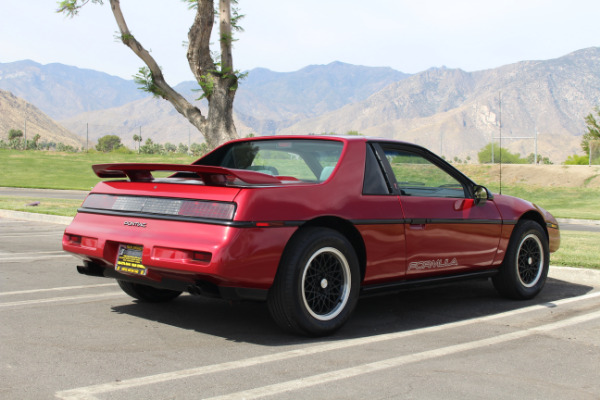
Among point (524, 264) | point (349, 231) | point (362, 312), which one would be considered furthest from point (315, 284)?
point (524, 264)

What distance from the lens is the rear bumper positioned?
15.6ft

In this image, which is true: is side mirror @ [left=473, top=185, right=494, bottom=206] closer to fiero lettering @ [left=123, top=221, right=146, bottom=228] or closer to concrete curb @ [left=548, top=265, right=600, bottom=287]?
concrete curb @ [left=548, top=265, right=600, bottom=287]

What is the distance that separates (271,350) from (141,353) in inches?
34.3

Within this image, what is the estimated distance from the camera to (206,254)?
4777 mm

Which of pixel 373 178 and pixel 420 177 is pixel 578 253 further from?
pixel 373 178

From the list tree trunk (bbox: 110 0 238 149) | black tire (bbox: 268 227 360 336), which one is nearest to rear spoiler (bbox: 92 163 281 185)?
black tire (bbox: 268 227 360 336)

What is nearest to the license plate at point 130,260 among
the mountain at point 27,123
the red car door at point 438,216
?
the red car door at point 438,216

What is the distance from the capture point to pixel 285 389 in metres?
3.95

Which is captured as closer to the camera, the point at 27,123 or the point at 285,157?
the point at 285,157

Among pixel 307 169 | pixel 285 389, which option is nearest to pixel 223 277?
pixel 285 389

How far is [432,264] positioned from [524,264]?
1.53 metres

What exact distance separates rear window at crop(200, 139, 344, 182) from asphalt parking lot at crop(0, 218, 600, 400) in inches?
49.4

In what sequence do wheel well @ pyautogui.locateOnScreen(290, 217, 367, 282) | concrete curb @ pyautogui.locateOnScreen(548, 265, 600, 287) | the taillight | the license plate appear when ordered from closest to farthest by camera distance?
1. the taillight
2. the license plate
3. wheel well @ pyautogui.locateOnScreen(290, 217, 367, 282)
4. concrete curb @ pyautogui.locateOnScreen(548, 265, 600, 287)

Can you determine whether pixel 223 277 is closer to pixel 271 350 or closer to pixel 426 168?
pixel 271 350
